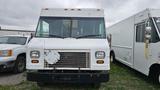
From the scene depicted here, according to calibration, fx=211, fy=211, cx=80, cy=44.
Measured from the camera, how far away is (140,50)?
8.27m

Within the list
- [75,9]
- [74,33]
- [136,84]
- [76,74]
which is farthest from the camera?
[136,84]

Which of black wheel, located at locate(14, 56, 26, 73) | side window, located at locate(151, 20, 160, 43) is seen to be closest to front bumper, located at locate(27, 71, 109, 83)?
side window, located at locate(151, 20, 160, 43)

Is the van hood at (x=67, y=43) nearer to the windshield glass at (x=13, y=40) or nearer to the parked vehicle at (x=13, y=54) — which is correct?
the parked vehicle at (x=13, y=54)

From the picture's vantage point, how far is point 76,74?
5.98 metres

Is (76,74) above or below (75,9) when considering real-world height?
below

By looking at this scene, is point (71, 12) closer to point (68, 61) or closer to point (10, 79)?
point (68, 61)

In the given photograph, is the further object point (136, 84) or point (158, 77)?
point (136, 84)

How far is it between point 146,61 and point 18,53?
556cm

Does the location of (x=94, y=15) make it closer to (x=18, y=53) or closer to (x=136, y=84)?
(x=136, y=84)

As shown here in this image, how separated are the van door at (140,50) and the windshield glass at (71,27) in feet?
6.38

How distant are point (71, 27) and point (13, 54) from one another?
3.61 m

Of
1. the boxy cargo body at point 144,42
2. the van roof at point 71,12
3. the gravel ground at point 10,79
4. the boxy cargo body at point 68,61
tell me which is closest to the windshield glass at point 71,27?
the van roof at point 71,12

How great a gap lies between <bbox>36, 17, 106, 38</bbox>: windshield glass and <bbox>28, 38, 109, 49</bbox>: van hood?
0.33 metres

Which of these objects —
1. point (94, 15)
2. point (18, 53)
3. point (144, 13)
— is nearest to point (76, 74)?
point (94, 15)
